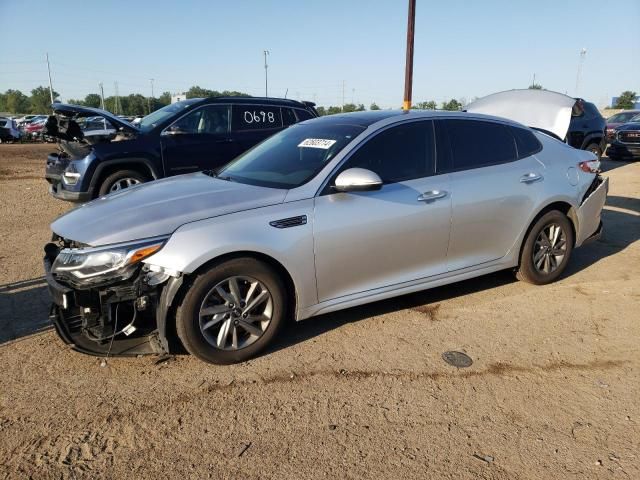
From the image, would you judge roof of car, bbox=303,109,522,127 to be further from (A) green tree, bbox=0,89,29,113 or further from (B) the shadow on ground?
(A) green tree, bbox=0,89,29,113

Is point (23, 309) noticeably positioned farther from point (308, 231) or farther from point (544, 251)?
point (544, 251)

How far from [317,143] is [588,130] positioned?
11113 millimetres

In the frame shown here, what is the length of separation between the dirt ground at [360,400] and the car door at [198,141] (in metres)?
3.80

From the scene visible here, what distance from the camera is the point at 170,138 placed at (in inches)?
314


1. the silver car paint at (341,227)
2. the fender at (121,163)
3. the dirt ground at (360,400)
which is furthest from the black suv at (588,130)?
the fender at (121,163)

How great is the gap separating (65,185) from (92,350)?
5168mm

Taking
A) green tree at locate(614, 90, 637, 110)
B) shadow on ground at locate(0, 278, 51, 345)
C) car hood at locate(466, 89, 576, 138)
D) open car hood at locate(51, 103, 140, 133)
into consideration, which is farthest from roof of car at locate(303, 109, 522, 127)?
green tree at locate(614, 90, 637, 110)

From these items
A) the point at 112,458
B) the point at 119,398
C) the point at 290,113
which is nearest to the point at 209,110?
the point at 290,113

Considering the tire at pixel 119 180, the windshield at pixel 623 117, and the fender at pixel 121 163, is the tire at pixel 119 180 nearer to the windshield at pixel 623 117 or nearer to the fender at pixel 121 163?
the fender at pixel 121 163

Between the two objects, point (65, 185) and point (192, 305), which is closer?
point (192, 305)

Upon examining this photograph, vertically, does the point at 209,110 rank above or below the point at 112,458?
above

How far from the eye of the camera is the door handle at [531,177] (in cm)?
463

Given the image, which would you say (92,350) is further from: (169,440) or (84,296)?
(169,440)

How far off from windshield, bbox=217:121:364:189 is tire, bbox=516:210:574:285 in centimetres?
202
